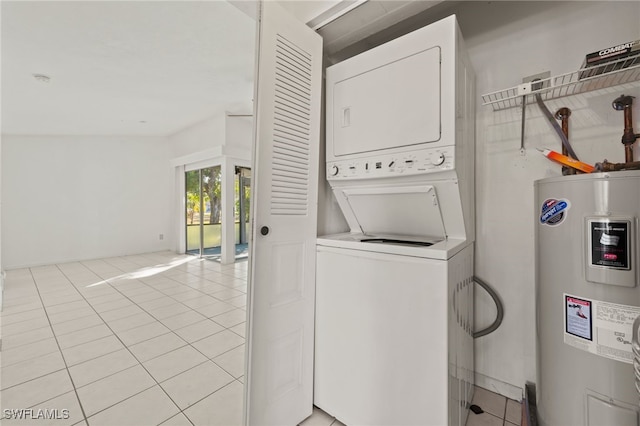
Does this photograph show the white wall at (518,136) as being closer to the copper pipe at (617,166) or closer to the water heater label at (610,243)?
the copper pipe at (617,166)

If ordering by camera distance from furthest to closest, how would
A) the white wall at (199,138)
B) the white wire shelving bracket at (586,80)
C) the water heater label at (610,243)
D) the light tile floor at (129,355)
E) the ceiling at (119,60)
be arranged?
1. the white wall at (199,138)
2. the ceiling at (119,60)
3. the light tile floor at (129,355)
4. the white wire shelving bracket at (586,80)
5. the water heater label at (610,243)

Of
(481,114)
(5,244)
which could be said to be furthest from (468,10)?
(5,244)

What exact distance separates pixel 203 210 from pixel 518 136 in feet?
20.2

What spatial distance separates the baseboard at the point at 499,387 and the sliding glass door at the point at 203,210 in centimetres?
554

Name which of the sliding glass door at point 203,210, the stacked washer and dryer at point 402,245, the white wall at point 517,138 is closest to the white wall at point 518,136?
the white wall at point 517,138

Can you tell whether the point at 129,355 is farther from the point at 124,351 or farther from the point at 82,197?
the point at 82,197

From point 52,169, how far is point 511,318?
26.0 ft

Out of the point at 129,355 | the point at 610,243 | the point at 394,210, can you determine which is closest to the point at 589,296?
the point at 610,243

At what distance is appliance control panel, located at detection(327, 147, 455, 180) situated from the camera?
1.25m

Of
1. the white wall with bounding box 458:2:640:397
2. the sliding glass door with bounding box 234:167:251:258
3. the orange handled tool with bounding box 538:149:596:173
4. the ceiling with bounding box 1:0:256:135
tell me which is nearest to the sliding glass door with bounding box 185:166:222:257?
the sliding glass door with bounding box 234:167:251:258

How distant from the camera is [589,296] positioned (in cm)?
98

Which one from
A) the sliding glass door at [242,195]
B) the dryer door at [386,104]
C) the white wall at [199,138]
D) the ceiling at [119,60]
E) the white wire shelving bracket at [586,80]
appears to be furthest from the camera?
the sliding glass door at [242,195]

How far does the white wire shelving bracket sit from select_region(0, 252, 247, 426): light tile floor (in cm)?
243

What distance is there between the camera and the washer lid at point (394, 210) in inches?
58.1
